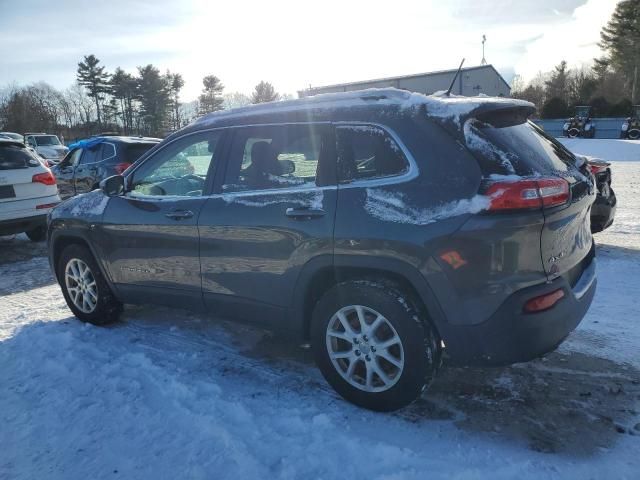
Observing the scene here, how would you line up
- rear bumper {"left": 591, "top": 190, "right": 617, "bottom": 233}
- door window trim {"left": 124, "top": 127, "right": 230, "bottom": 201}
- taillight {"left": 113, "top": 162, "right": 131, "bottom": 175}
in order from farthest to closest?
taillight {"left": 113, "top": 162, "right": 131, "bottom": 175} < rear bumper {"left": 591, "top": 190, "right": 617, "bottom": 233} < door window trim {"left": 124, "top": 127, "right": 230, "bottom": 201}

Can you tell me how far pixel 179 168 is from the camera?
13.3 ft

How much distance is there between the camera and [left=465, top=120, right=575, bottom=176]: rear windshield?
2.57 meters

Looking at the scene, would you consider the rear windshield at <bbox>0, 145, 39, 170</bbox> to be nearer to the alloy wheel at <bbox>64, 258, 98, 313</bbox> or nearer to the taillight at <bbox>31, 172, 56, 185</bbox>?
the taillight at <bbox>31, 172, 56, 185</bbox>

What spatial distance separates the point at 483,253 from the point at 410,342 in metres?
0.65

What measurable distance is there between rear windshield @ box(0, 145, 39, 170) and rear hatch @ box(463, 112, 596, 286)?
729 centimetres

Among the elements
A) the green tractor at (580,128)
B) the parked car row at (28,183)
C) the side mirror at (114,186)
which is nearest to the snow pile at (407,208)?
the side mirror at (114,186)

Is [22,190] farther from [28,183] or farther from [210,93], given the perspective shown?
[210,93]

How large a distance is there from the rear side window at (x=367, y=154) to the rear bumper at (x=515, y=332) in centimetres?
92

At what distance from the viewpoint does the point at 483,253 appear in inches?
97.7

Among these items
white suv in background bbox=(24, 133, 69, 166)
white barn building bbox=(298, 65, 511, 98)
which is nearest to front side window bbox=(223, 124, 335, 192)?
white suv in background bbox=(24, 133, 69, 166)

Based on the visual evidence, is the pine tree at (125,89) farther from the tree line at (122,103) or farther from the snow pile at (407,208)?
the snow pile at (407,208)

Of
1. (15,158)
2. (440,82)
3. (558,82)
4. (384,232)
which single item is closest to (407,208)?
(384,232)

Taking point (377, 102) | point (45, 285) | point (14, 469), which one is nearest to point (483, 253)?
point (377, 102)

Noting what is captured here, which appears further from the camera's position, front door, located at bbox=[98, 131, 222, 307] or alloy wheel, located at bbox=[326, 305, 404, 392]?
front door, located at bbox=[98, 131, 222, 307]
